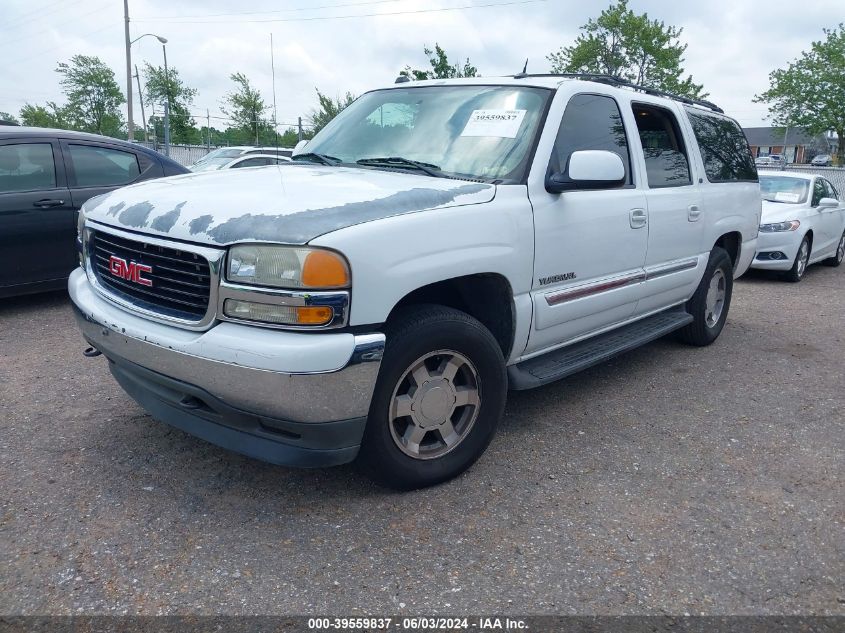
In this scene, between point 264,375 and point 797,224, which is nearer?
point 264,375

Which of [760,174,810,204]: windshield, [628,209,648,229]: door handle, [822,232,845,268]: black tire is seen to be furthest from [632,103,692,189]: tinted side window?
[822,232,845,268]: black tire

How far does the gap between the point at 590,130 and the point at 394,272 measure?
1856 mm

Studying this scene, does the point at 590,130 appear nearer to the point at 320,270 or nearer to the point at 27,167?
the point at 320,270

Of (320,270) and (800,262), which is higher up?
(320,270)

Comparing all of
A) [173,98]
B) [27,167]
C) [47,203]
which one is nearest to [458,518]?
[47,203]

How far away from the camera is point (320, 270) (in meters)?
2.40

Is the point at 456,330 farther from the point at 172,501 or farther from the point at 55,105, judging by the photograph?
the point at 55,105

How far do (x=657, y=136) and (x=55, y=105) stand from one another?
5905cm

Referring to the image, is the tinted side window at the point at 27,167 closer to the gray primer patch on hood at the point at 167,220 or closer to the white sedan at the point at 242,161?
the gray primer patch on hood at the point at 167,220

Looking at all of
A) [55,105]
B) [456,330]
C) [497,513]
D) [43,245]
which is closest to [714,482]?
[497,513]

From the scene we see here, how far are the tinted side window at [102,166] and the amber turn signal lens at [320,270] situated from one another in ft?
14.8

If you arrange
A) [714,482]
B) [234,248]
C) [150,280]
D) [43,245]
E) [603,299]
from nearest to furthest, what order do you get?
[234,248], [150,280], [714,482], [603,299], [43,245]

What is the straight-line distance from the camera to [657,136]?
14.8 feet

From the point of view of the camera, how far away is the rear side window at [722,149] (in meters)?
5.06
